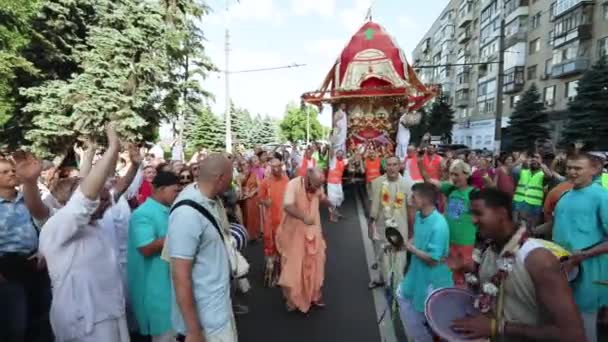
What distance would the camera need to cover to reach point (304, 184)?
17.7ft

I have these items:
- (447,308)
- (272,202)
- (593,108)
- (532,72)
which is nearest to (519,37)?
(532,72)

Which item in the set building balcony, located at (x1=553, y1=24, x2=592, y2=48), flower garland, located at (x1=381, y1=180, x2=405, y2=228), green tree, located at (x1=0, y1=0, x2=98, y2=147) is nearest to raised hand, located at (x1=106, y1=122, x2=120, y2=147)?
flower garland, located at (x1=381, y1=180, x2=405, y2=228)

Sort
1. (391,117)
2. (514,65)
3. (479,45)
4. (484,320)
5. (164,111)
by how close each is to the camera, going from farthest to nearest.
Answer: (479,45), (514,65), (164,111), (391,117), (484,320)

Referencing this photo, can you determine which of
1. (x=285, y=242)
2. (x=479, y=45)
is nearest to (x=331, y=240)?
(x=285, y=242)

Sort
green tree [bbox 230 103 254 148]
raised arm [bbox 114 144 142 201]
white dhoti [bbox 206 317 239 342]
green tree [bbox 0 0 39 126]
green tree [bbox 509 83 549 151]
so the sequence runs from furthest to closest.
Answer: green tree [bbox 230 103 254 148] → green tree [bbox 509 83 549 151] → green tree [bbox 0 0 39 126] → raised arm [bbox 114 144 142 201] → white dhoti [bbox 206 317 239 342]

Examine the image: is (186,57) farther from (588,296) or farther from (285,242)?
(588,296)

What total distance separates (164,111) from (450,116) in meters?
37.9

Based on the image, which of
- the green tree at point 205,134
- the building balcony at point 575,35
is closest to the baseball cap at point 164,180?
the building balcony at point 575,35

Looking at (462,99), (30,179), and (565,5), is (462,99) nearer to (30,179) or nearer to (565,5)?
(565,5)

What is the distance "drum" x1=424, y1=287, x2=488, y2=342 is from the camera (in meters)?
2.50

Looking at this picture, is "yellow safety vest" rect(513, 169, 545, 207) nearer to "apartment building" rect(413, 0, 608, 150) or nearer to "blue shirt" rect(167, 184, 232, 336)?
"blue shirt" rect(167, 184, 232, 336)

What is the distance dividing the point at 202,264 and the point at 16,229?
1.42 m

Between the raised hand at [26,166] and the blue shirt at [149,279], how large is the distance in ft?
2.56

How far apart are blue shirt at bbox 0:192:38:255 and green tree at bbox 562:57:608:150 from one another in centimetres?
2760
